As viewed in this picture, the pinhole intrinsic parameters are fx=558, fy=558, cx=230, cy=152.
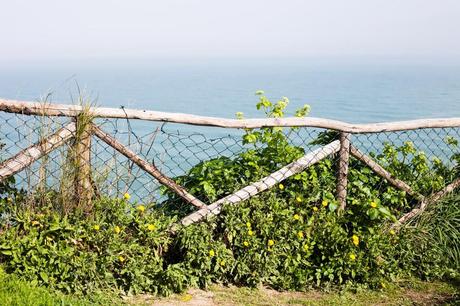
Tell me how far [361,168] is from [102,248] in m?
2.99

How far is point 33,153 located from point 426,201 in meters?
4.19

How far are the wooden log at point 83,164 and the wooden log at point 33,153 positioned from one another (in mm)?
102

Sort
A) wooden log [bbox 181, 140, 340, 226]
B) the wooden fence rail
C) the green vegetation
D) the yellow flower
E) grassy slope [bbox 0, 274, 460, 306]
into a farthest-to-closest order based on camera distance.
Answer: the yellow flower, wooden log [bbox 181, 140, 340, 226], the wooden fence rail, the green vegetation, grassy slope [bbox 0, 274, 460, 306]

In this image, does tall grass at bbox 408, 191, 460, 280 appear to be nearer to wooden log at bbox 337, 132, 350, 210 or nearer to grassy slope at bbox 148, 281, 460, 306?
grassy slope at bbox 148, 281, 460, 306

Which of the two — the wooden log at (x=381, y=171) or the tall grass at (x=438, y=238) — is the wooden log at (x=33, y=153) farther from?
the tall grass at (x=438, y=238)

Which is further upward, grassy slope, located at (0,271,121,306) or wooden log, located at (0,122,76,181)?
wooden log, located at (0,122,76,181)

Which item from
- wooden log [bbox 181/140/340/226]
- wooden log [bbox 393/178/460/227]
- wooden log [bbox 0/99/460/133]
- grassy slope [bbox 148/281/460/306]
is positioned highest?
wooden log [bbox 0/99/460/133]

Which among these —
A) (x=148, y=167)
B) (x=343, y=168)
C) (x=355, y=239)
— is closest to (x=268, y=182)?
(x=343, y=168)

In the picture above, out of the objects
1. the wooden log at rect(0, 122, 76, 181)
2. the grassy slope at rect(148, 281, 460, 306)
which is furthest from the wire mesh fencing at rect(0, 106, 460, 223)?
the grassy slope at rect(148, 281, 460, 306)

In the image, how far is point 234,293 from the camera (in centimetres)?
511

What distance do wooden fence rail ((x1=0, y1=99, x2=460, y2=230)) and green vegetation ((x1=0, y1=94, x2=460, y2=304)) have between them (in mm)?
100

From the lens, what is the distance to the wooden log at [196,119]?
4707 millimetres

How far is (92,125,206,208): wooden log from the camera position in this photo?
4.93 meters

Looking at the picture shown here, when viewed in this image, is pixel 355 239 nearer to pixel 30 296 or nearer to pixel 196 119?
pixel 196 119
